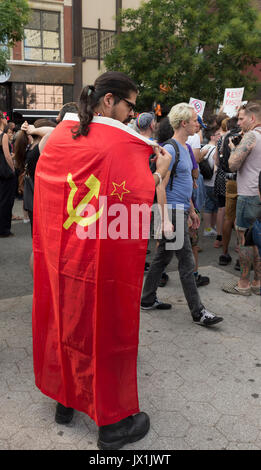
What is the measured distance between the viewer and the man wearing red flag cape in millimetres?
2227

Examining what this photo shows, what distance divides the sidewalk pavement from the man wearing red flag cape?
22 cm

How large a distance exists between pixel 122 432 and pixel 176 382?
79 centimetres

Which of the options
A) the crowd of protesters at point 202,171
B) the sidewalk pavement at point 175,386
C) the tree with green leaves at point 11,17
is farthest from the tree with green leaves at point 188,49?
the sidewalk pavement at point 175,386

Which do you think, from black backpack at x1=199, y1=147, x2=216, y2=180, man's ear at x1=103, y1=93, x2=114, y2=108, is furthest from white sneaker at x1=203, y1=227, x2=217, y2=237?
man's ear at x1=103, y1=93, x2=114, y2=108

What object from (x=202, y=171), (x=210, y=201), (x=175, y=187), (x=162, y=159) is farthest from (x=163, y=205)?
(x=210, y=201)

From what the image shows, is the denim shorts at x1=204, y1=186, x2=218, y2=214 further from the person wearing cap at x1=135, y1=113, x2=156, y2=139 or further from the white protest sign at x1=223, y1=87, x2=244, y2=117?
the white protest sign at x1=223, y1=87, x2=244, y2=117

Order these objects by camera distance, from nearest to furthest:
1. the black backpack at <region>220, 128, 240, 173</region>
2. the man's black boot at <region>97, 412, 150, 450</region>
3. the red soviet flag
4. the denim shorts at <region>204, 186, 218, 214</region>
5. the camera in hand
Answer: the red soviet flag → the man's black boot at <region>97, 412, 150, 450</region> → the camera in hand → the black backpack at <region>220, 128, 240, 173</region> → the denim shorts at <region>204, 186, 218, 214</region>

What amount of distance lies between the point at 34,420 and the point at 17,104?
22537 millimetres

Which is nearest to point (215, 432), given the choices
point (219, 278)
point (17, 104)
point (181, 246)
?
point (181, 246)

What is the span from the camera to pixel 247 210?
4867mm

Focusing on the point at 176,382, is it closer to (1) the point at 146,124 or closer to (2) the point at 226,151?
(1) the point at 146,124

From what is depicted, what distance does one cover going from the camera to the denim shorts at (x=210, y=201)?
735 cm

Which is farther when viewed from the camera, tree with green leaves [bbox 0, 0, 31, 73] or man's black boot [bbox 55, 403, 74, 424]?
tree with green leaves [bbox 0, 0, 31, 73]

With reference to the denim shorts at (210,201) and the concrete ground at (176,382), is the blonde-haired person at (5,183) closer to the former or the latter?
the concrete ground at (176,382)
